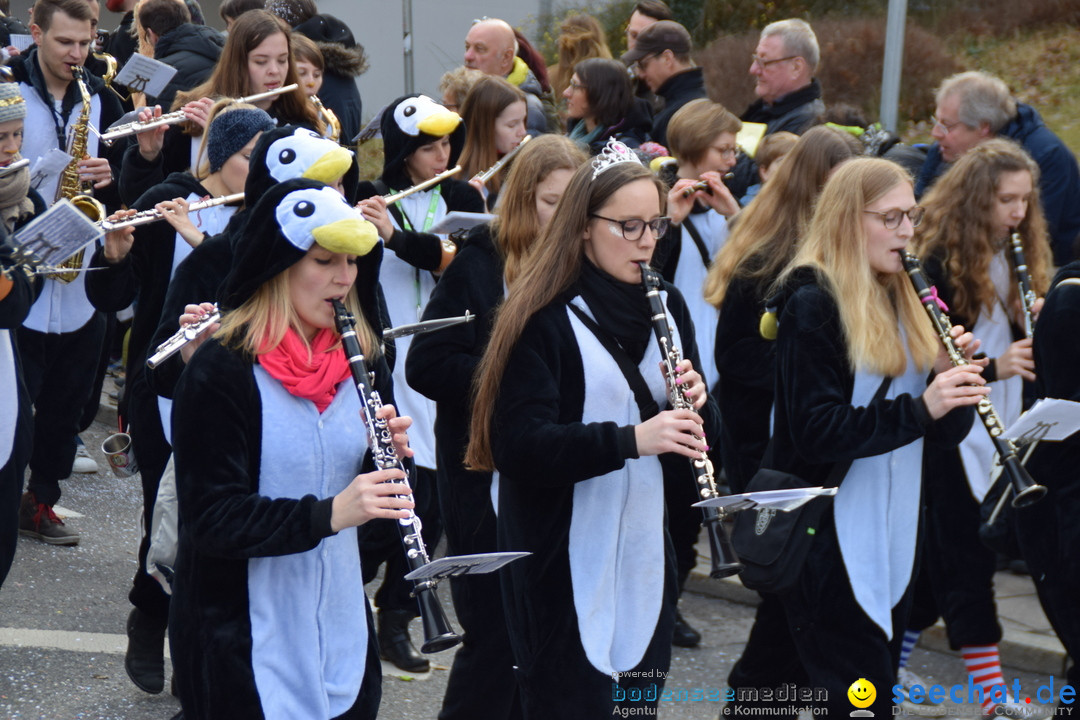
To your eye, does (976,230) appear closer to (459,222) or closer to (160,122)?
(459,222)

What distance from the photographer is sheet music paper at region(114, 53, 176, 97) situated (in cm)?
677

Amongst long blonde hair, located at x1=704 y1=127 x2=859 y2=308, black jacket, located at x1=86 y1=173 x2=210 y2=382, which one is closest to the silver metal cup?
black jacket, located at x1=86 y1=173 x2=210 y2=382

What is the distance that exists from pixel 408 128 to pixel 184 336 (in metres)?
2.04

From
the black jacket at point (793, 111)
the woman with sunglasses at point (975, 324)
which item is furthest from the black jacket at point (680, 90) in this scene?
the woman with sunglasses at point (975, 324)

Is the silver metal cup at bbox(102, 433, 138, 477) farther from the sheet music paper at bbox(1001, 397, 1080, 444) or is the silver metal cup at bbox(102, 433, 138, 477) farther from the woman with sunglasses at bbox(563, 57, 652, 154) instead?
the woman with sunglasses at bbox(563, 57, 652, 154)

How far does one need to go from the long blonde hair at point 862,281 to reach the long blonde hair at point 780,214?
892 millimetres

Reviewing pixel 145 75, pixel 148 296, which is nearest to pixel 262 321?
pixel 148 296

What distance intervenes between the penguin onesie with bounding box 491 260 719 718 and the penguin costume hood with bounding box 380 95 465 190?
2066mm

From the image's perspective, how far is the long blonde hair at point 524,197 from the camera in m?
4.36

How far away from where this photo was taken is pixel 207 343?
10.0ft

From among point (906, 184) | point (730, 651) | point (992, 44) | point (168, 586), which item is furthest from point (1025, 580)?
point (992, 44)

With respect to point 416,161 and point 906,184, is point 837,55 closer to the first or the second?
point 416,161

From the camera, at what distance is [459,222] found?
15.8 feet

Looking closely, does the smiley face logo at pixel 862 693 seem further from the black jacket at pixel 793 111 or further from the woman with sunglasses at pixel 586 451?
the black jacket at pixel 793 111
